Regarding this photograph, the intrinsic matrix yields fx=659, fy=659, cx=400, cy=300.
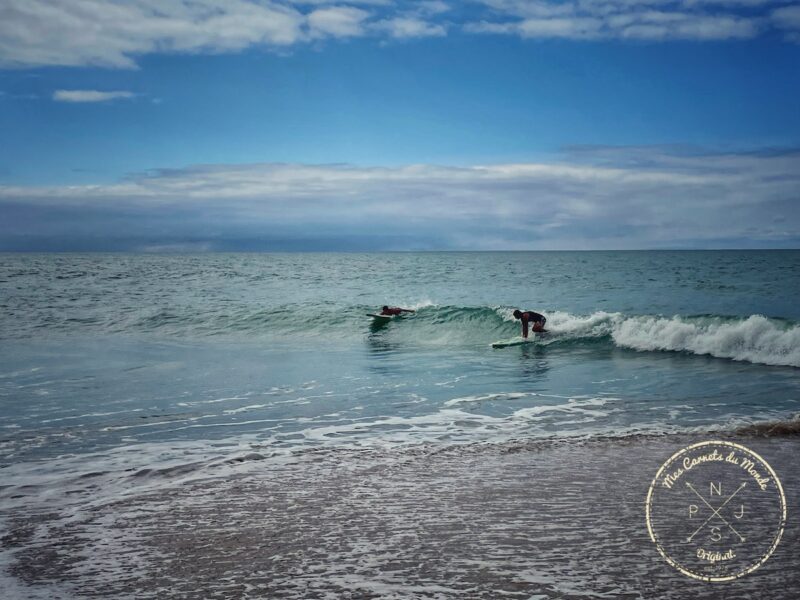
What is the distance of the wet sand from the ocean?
1.0 inches

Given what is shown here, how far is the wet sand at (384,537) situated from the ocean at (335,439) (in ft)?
0.08

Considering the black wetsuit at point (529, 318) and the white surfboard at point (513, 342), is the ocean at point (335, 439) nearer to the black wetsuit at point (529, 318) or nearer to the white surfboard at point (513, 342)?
the black wetsuit at point (529, 318)

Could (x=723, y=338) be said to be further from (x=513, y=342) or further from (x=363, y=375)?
(x=363, y=375)

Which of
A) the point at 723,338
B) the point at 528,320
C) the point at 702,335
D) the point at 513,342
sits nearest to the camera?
the point at 723,338

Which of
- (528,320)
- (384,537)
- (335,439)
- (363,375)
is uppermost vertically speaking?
(528,320)

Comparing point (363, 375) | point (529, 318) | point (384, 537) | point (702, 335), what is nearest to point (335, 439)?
point (384, 537)

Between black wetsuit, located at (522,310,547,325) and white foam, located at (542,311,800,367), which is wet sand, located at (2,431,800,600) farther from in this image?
black wetsuit, located at (522,310,547,325)

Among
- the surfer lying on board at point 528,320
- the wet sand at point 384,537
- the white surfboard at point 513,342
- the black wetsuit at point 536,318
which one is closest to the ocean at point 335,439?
the wet sand at point 384,537

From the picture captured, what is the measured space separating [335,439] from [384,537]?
3.82 metres

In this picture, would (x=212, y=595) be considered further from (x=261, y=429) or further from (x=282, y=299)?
(x=282, y=299)

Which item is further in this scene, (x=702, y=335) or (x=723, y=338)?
(x=702, y=335)

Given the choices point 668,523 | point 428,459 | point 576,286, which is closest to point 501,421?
point 428,459

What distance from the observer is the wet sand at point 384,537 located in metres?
4.36

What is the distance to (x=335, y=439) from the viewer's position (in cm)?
897
